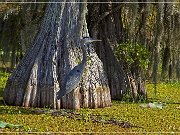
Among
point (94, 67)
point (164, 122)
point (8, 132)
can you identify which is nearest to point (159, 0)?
point (94, 67)

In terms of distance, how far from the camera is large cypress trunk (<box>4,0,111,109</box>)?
9.34 m

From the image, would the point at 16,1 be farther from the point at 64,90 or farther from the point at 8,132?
the point at 8,132

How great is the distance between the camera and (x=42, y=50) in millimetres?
9500

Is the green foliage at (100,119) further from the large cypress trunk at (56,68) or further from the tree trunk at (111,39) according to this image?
the tree trunk at (111,39)

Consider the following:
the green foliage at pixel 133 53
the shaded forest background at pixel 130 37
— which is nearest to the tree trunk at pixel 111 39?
the shaded forest background at pixel 130 37

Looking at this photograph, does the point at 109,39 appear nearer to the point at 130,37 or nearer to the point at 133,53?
the point at 130,37

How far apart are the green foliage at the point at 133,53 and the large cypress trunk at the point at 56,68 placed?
1.13 meters

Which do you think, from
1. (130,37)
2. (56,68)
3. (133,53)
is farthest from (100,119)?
(130,37)

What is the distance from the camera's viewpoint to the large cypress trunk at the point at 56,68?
9.34 metres

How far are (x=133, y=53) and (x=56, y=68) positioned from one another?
209 cm

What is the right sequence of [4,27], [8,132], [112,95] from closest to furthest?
[8,132] < [112,95] < [4,27]

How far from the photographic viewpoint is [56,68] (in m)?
9.41

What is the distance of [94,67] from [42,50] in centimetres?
94

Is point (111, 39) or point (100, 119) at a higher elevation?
point (111, 39)
